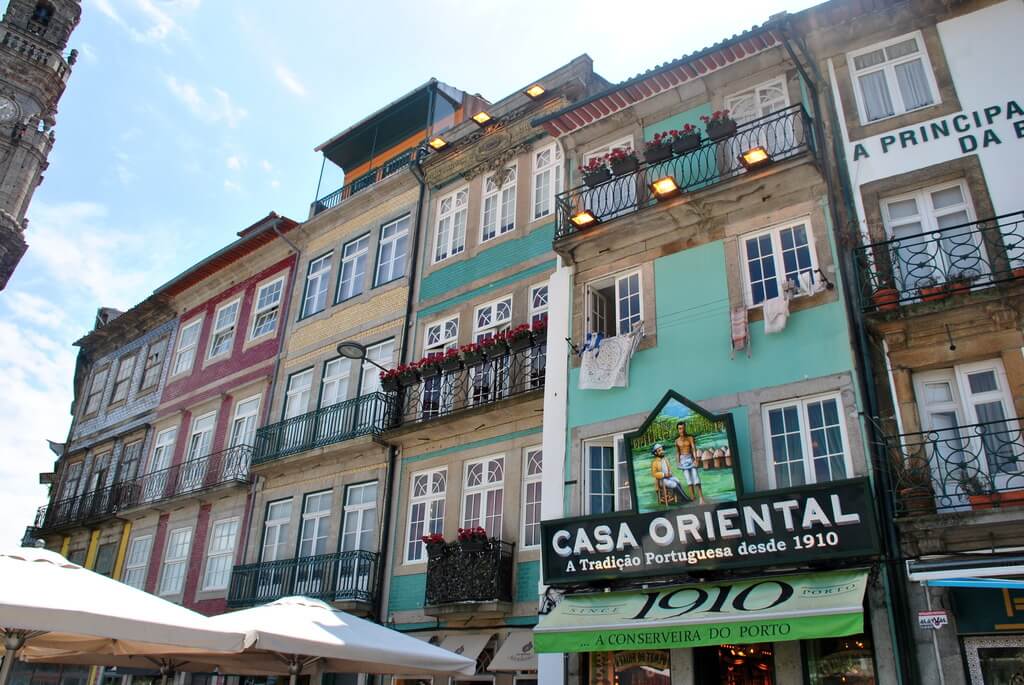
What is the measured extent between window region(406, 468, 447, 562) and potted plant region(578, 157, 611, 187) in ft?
18.5

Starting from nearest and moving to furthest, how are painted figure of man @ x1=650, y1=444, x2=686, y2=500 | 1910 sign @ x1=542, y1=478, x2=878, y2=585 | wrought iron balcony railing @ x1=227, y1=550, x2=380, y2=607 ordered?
1910 sign @ x1=542, y1=478, x2=878, y2=585
painted figure of man @ x1=650, y1=444, x2=686, y2=500
wrought iron balcony railing @ x1=227, y1=550, x2=380, y2=607

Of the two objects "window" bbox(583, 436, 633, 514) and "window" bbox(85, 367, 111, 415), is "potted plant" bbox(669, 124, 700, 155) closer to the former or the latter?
"window" bbox(583, 436, 633, 514)

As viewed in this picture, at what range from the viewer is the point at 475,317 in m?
15.7

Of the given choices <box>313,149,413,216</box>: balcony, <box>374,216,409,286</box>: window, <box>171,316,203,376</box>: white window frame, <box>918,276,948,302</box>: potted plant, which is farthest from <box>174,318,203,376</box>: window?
<box>918,276,948,302</box>: potted plant

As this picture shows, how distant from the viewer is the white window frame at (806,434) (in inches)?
375

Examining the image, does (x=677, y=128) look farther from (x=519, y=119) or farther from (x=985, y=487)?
(x=985, y=487)

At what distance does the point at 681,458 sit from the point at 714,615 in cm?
210

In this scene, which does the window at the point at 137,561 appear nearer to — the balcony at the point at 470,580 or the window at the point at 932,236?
the balcony at the point at 470,580

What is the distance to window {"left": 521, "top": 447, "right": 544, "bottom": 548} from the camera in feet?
42.3

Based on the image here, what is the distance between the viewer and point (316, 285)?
20.2m

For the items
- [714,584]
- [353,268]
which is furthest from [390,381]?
[714,584]

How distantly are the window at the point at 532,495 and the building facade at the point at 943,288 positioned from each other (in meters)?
5.46

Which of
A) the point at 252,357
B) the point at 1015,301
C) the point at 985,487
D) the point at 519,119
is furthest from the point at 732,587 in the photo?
the point at 252,357

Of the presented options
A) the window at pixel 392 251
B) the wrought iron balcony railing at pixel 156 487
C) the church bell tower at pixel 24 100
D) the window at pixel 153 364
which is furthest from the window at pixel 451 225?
the church bell tower at pixel 24 100
